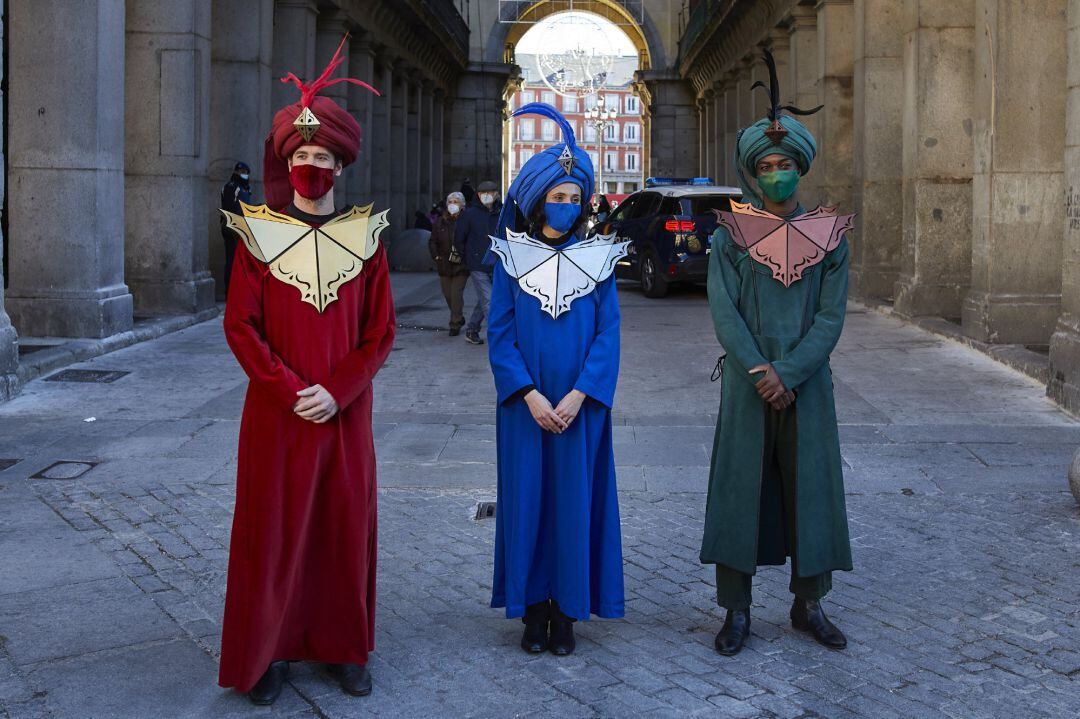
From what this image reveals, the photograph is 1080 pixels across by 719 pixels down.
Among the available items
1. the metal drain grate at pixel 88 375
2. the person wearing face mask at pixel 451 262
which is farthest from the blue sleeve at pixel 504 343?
the person wearing face mask at pixel 451 262

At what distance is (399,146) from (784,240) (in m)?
28.4

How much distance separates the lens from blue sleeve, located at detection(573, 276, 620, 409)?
4562mm

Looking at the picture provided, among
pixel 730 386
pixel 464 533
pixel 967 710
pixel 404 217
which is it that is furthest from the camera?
pixel 404 217

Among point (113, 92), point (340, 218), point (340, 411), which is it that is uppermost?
point (113, 92)

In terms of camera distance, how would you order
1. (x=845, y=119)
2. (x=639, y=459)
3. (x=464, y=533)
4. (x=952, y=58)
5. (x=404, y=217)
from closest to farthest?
(x=464, y=533) < (x=639, y=459) < (x=952, y=58) < (x=845, y=119) < (x=404, y=217)

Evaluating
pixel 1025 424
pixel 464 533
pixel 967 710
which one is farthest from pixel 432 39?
pixel 967 710

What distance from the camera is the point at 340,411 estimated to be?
424cm

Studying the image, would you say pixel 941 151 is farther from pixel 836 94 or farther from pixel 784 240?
pixel 784 240

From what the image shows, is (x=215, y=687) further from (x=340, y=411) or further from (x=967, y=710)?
(x=967, y=710)

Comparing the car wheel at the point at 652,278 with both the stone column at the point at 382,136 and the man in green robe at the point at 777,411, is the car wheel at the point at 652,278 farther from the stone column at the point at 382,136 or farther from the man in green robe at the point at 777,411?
the man in green robe at the point at 777,411

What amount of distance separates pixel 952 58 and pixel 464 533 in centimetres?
1082

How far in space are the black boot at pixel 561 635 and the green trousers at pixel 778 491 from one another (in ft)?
1.76

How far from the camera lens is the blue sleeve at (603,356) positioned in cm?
456

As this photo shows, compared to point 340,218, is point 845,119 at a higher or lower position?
higher
